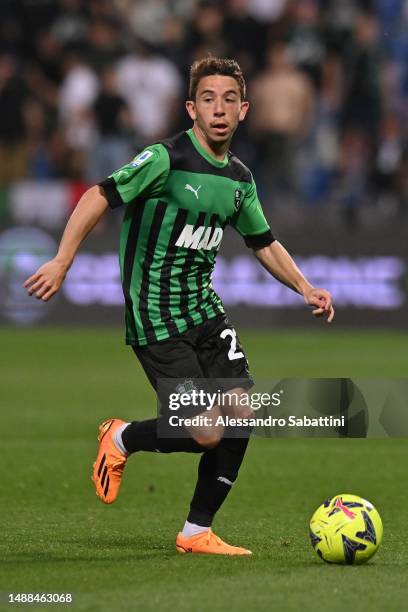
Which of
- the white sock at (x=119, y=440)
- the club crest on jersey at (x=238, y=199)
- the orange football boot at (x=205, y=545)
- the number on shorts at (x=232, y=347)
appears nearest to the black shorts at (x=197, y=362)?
the number on shorts at (x=232, y=347)

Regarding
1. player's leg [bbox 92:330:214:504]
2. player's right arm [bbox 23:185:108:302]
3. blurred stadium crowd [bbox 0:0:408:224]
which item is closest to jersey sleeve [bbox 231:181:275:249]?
player's leg [bbox 92:330:214:504]

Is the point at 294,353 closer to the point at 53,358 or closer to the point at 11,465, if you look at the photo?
the point at 53,358

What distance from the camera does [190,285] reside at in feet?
21.7

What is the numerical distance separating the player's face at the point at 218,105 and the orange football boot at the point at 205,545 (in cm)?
182

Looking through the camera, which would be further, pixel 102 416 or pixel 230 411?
pixel 102 416

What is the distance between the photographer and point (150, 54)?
20.2m

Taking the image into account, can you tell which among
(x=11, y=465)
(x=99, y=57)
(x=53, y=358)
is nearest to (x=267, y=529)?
(x=11, y=465)

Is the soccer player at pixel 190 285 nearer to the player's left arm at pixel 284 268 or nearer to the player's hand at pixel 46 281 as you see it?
the player's left arm at pixel 284 268

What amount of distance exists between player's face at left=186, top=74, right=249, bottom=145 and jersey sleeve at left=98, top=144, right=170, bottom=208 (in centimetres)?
24

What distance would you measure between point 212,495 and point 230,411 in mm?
462

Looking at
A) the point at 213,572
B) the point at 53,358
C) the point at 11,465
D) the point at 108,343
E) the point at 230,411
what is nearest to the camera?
the point at 213,572

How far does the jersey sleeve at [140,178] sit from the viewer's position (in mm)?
6234

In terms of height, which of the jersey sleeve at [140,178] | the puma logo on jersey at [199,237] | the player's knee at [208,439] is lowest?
the player's knee at [208,439]

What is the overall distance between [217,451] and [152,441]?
0.32 metres
